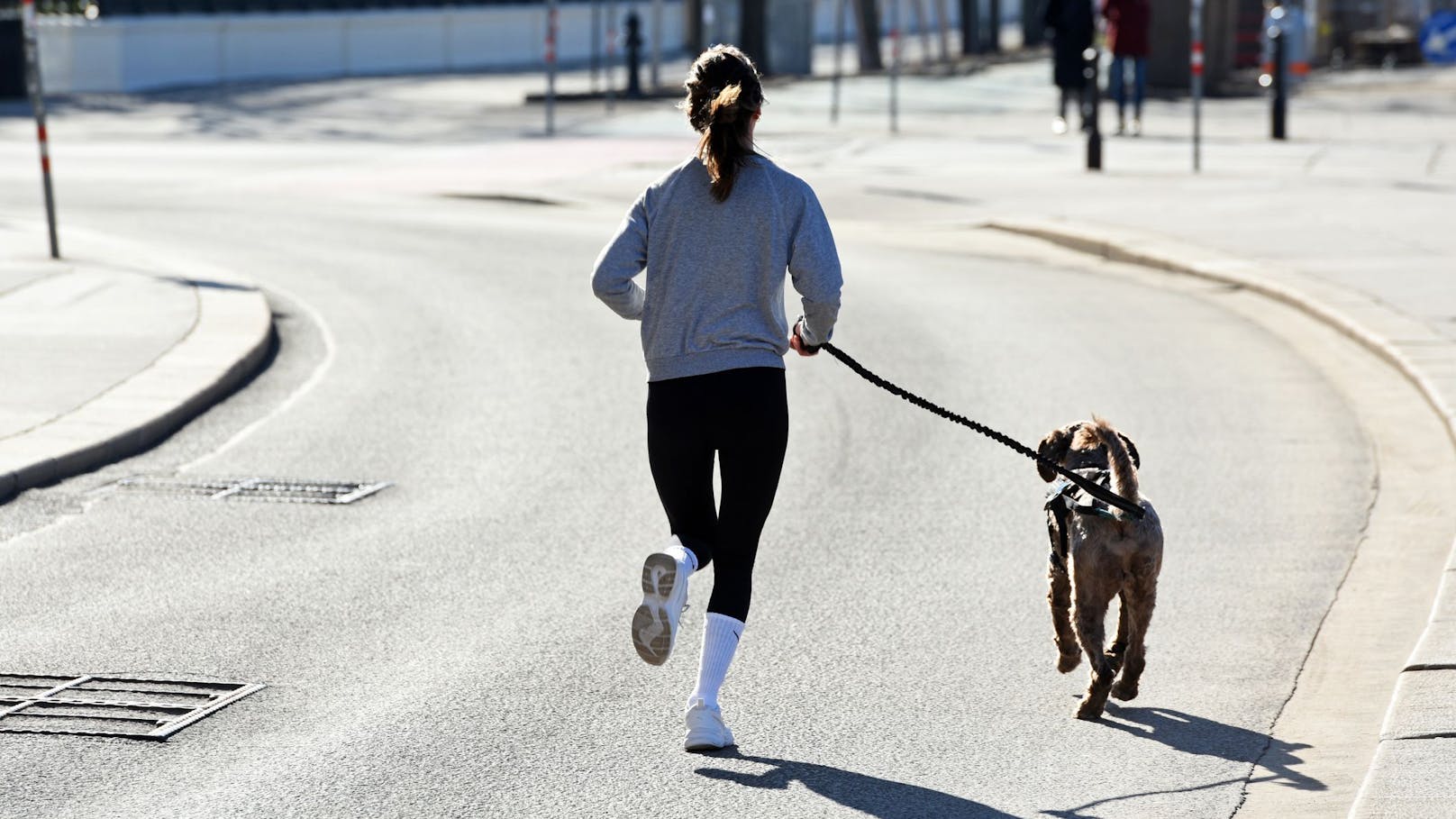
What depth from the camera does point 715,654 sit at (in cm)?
577

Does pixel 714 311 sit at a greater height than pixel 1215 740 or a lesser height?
greater

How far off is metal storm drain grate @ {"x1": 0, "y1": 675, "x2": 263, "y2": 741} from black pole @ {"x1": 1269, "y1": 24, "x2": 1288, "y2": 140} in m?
19.6

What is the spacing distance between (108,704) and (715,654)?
183 centimetres

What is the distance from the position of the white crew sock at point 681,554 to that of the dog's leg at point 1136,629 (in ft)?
4.14

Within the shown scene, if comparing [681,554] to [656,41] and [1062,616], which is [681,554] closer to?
[1062,616]

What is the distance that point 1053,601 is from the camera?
630 centimetres

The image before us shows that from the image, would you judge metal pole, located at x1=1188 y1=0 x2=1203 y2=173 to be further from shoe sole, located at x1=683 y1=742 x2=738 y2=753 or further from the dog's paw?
shoe sole, located at x1=683 y1=742 x2=738 y2=753

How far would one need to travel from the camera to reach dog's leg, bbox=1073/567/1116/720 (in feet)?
→ 19.3

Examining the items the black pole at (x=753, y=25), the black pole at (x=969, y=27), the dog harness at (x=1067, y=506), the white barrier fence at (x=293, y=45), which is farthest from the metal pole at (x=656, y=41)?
the dog harness at (x=1067, y=506)

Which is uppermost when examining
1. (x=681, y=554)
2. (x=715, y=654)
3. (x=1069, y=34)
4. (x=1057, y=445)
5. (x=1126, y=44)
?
(x=1069, y=34)

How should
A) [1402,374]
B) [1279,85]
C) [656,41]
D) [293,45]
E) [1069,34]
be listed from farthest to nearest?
[293,45], [656,41], [1069,34], [1279,85], [1402,374]

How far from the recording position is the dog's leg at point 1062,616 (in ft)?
20.5

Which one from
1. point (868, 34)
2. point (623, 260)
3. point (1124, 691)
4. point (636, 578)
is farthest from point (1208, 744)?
point (868, 34)

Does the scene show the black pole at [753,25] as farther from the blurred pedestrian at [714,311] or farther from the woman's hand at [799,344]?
the blurred pedestrian at [714,311]
